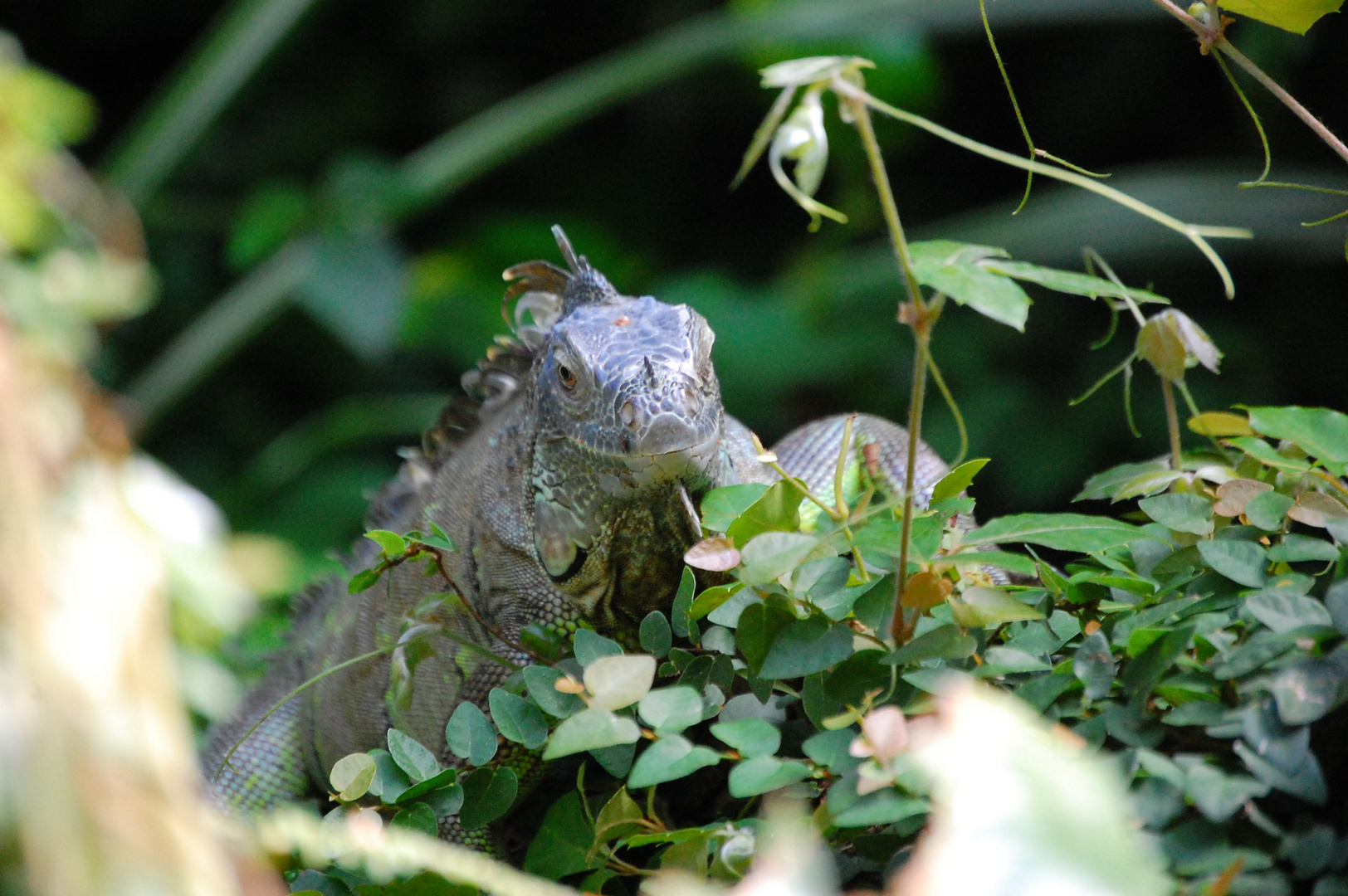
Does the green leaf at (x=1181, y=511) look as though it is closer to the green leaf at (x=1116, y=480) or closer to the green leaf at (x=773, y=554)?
the green leaf at (x=1116, y=480)

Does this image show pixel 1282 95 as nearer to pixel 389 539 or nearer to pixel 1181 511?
pixel 1181 511


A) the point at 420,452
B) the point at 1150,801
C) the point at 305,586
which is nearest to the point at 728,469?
the point at 1150,801

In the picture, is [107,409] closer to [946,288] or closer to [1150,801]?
[946,288]

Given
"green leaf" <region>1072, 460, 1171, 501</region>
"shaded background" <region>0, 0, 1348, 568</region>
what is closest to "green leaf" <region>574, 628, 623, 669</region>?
"green leaf" <region>1072, 460, 1171, 501</region>

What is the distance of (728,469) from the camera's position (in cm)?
178

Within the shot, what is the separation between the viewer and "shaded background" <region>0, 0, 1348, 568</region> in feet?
17.0

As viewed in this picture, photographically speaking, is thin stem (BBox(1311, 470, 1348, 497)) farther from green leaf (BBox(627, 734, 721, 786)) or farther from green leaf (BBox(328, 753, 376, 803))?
green leaf (BBox(328, 753, 376, 803))

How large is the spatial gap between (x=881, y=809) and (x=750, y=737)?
19cm

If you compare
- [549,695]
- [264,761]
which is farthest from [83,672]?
[264,761]

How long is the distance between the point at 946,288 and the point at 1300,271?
202 inches

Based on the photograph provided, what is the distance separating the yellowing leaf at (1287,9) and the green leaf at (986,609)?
74 centimetres

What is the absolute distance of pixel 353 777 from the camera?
4.46ft

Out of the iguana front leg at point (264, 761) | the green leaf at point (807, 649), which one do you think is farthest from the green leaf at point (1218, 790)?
the iguana front leg at point (264, 761)

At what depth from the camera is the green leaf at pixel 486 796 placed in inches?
55.3
